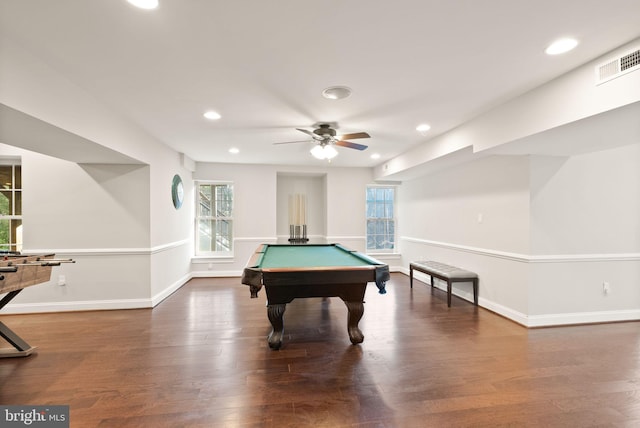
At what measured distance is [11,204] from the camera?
4.20m

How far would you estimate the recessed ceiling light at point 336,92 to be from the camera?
2586 millimetres

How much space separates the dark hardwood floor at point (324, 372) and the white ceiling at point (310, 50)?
244cm

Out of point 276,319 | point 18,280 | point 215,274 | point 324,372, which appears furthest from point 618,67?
point 215,274

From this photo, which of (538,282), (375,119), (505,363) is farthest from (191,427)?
(538,282)

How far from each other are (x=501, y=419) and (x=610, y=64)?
254 centimetres

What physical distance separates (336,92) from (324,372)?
2452 millimetres

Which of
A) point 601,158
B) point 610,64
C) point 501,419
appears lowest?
point 501,419

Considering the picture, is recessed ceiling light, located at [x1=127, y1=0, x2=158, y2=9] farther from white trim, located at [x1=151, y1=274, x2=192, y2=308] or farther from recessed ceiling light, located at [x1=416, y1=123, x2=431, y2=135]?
white trim, located at [x1=151, y1=274, x2=192, y2=308]

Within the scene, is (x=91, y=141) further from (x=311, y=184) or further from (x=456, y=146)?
(x=311, y=184)

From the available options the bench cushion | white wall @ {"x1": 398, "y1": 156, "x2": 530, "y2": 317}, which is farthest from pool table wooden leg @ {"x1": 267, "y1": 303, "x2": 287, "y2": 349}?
white wall @ {"x1": 398, "y1": 156, "x2": 530, "y2": 317}

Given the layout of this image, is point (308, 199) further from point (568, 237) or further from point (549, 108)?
point (549, 108)

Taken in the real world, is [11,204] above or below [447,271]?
above

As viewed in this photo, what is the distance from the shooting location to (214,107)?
304 cm

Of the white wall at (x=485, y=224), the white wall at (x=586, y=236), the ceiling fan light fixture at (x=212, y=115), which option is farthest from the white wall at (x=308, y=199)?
the white wall at (x=586, y=236)
